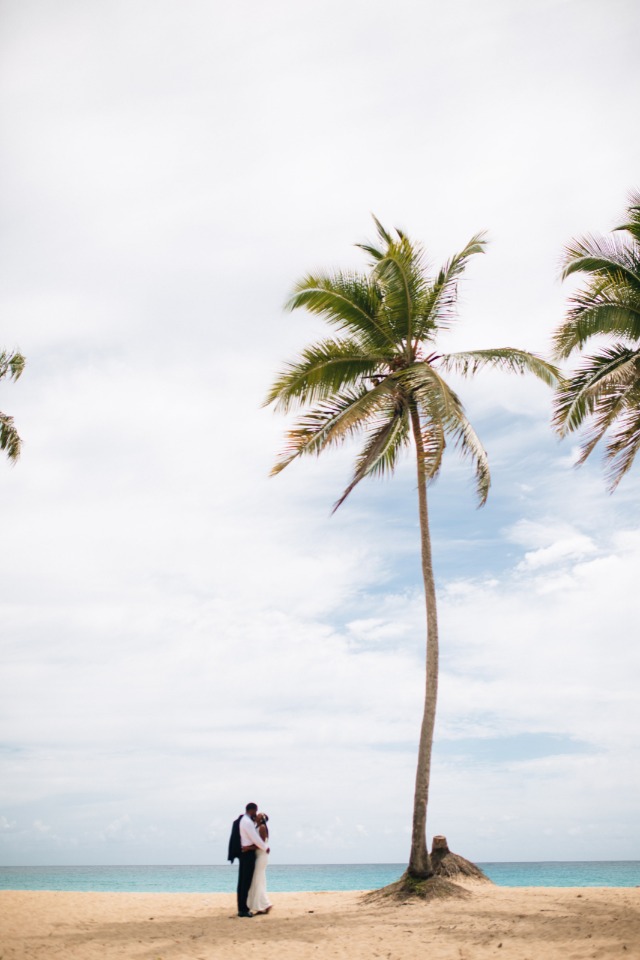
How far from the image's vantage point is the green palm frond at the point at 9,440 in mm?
20719

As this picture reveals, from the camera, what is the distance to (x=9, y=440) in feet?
68.3

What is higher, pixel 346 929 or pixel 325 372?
pixel 325 372

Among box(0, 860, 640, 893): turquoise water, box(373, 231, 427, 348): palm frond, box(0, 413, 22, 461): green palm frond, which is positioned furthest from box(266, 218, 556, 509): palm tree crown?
box(0, 860, 640, 893): turquoise water

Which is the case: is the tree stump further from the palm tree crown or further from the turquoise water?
the turquoise water

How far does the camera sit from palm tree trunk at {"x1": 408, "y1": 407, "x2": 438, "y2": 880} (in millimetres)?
13977

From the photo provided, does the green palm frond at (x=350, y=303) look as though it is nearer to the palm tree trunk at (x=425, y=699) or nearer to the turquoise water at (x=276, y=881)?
the palm tree trunk at (x=425, y=699)

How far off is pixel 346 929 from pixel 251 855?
2.05 m

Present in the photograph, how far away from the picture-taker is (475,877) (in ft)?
49.2

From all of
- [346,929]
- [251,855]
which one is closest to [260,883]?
[251,855]

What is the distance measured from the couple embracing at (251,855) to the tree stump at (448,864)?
3.53m

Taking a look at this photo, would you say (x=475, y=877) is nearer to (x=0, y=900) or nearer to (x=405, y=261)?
(x=0, y=900)

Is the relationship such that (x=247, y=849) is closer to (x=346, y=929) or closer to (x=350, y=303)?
(x=346, y=929)

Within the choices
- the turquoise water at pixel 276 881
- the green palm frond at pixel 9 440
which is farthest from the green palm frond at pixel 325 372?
the turquoise water at pixel 276 881

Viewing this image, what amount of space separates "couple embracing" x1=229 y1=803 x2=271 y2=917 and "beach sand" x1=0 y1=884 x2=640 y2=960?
34cm
